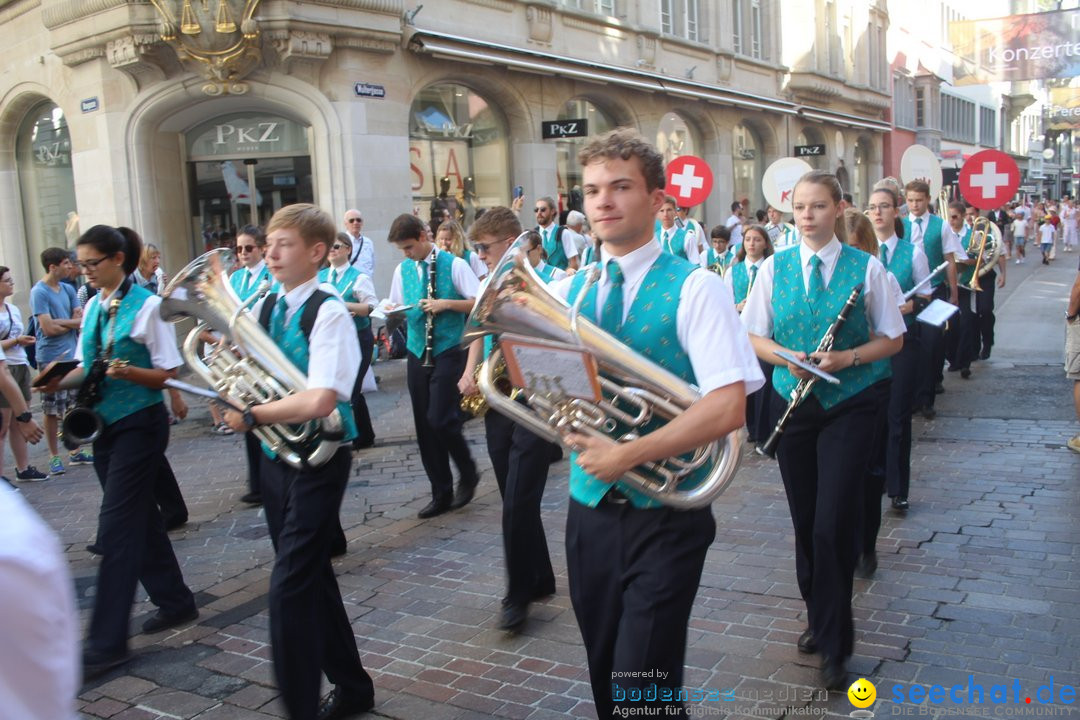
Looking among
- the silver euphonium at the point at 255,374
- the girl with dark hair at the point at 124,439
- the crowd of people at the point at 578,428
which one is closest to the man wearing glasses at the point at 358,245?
the crowd of people at the point at 578,428

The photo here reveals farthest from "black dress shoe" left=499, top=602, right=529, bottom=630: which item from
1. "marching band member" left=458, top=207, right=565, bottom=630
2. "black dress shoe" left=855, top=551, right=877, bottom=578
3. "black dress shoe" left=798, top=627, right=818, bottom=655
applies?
"black dress shoe" left=855, top=551, right=877, bottom=578

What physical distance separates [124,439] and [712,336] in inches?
125

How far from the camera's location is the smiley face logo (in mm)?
3719

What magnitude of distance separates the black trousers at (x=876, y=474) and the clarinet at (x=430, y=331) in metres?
2.97

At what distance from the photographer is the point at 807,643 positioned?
13.6 feet

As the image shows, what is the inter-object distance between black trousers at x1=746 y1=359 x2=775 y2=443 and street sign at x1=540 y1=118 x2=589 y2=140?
403 inches

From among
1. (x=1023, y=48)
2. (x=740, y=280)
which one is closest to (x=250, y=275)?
(x=740, y=280)

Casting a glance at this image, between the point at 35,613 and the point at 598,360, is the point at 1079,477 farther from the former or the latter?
the point at 35,613

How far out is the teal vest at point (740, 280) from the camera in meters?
8.37

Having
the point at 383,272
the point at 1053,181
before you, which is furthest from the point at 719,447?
the point at 1053,181

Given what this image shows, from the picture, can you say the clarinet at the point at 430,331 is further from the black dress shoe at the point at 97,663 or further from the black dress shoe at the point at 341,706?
the black dress shoe at the point at 341,706

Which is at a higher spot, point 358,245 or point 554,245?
point 358,245

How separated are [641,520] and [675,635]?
31cm

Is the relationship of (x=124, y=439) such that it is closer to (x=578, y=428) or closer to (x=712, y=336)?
(x=578, y=428)
